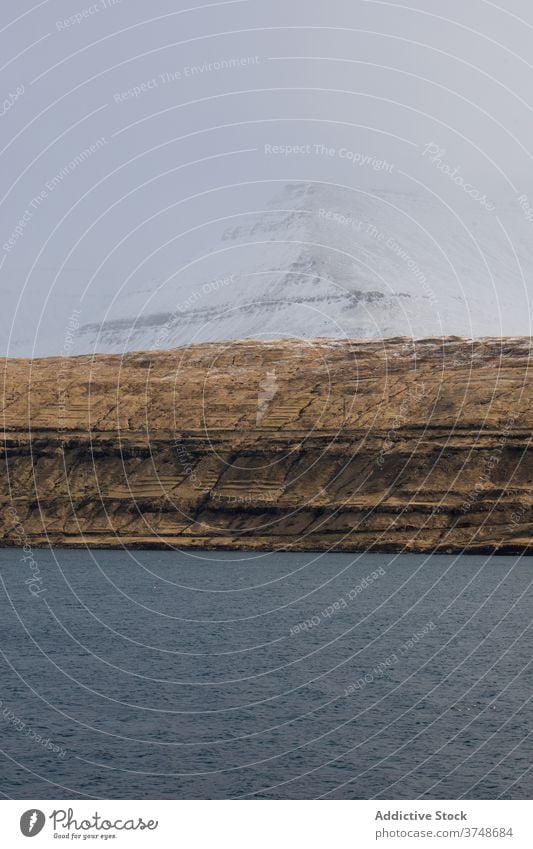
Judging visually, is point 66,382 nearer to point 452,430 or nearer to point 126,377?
point 126,377

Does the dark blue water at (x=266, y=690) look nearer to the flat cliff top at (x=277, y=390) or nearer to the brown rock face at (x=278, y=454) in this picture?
the brown rock face at (x=278, y=454)

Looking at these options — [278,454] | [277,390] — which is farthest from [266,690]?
[277,390]

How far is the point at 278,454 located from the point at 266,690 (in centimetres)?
8557

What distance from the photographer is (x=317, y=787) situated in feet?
147

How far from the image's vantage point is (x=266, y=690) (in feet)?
206

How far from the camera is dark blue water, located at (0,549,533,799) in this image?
46.2 metres

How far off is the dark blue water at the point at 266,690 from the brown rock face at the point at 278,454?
82.1 feet

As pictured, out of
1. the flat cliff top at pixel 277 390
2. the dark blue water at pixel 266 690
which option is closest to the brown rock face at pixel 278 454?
the flat cliff top at pixel 277 390

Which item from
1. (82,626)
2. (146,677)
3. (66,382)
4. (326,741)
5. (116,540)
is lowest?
(326,741)

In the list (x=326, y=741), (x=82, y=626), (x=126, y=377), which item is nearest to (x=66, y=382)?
(x=126, y=377)

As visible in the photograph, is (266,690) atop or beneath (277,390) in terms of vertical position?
beneath

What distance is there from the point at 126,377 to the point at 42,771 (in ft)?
388

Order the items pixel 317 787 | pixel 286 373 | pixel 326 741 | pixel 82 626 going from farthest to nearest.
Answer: pixel 286 373 < pixel 82 626 < pixel 326 741 < pixel 317 787

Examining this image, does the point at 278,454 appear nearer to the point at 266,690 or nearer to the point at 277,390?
the point at 277,390
